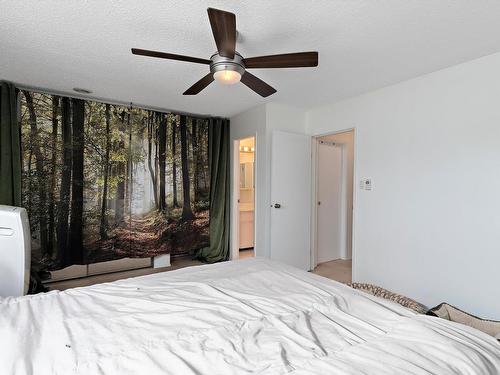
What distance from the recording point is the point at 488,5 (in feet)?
5.60

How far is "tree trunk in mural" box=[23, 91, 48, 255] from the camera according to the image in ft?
10.4

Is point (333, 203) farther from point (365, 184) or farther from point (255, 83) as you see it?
point (255, 83)

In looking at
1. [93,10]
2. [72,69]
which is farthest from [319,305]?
[72,69]

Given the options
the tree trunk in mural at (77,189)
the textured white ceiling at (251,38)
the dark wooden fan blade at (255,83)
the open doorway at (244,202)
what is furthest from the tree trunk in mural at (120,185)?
the dark wooden fan blade at (255,83)

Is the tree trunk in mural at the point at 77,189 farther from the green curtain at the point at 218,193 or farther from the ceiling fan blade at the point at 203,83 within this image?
the ceiling fan blade at the point at 203,83

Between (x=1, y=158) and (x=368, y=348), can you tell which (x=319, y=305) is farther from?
(x=1, y=158)

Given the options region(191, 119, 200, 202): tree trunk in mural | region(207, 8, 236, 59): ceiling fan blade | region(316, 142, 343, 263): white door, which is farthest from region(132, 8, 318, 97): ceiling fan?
region(316, 142, 343, 263): white door

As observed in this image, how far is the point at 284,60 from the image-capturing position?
1.87 meters

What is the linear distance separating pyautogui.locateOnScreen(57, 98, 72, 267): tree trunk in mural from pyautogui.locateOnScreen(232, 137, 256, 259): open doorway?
86.6 inches

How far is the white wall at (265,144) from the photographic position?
3709 mm

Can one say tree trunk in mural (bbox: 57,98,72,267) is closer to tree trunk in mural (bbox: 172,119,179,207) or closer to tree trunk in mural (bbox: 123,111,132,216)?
tree trunk in mural (bbox: 123,111,132,216)

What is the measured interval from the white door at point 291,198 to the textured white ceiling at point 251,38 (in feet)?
2.82

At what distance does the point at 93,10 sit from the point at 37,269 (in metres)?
2.85

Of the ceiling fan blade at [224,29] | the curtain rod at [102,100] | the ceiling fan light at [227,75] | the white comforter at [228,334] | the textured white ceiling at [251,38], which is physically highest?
the textured white ceiling at [251,38]
